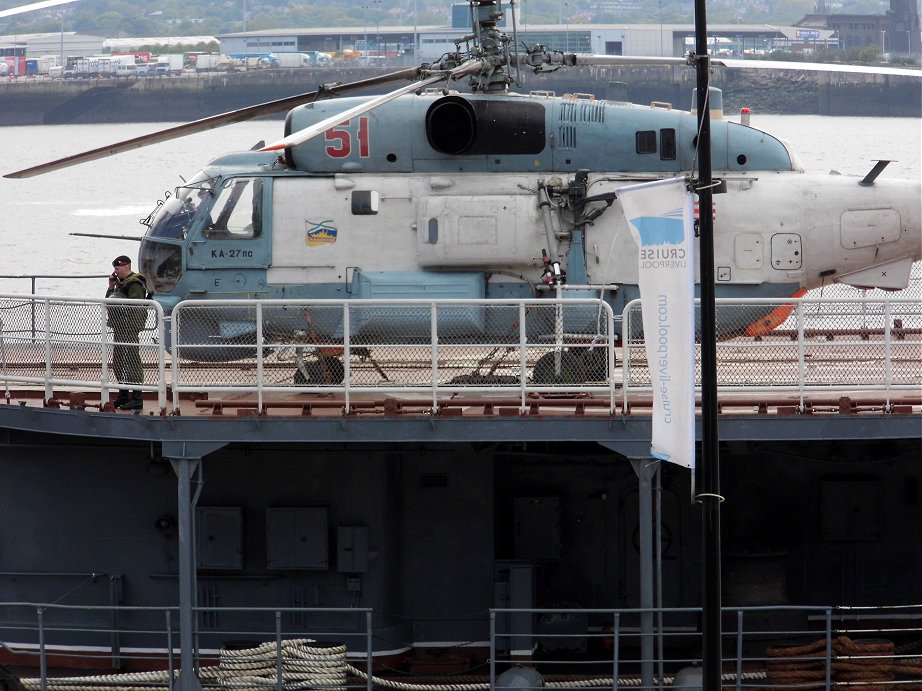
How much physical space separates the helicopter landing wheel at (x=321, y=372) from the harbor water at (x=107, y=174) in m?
22.3

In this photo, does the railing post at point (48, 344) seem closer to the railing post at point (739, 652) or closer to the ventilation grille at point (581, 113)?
the ventilation grille at point (581, 113)

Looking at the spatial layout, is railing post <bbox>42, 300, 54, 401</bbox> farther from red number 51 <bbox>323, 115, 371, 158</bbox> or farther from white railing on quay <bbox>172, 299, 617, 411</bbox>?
red number 51 <bbox>323, 115, 371, 158</bbox>

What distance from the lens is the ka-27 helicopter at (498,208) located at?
1452 centimetres

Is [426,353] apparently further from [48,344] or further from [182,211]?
[48,344]

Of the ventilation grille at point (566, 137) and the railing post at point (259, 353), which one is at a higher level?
the ventilation grille at point (566, 137)

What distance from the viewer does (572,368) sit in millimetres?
13438

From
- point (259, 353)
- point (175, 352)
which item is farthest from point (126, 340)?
point (259, 353)

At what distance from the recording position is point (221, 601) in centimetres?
1332

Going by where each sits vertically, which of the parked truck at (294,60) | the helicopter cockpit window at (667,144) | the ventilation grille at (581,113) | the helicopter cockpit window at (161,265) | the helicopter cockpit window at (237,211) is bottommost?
the helicopter cockpit window at (161,265)

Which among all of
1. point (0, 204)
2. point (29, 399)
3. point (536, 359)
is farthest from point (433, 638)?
point (0, 204)

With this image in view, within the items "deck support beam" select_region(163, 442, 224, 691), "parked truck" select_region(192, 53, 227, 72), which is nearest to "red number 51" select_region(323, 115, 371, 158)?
"deck support beam" select_region(163, 442, 224, 691)

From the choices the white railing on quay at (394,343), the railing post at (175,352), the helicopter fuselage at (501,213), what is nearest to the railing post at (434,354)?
the white railing on quay at (394,343)

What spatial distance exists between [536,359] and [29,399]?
4898 millimetres

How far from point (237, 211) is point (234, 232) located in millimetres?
232
